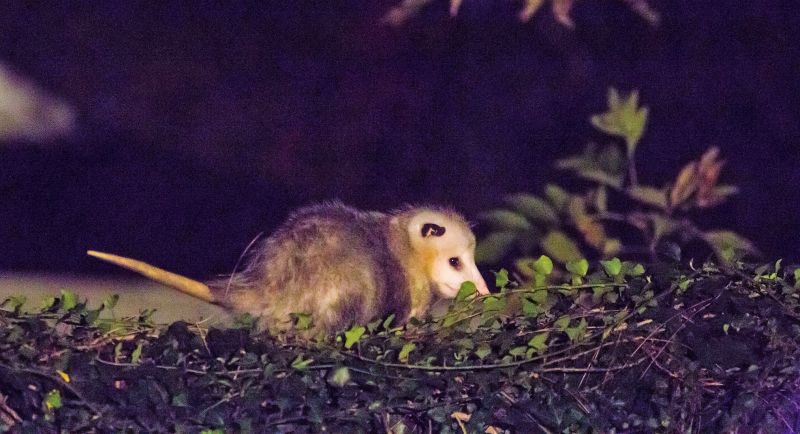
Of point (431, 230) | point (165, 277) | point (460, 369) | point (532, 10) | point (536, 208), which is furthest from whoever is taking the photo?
point (536, 208)

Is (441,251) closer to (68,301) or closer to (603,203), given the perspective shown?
(603,203)

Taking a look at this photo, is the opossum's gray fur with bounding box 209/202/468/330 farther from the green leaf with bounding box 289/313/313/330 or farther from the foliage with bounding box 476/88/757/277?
the foliage with bounding box 476/88/757/277

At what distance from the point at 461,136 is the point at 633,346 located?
2406 millimetres

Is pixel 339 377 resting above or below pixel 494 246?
below

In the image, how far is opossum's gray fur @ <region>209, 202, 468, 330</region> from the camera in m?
2.73

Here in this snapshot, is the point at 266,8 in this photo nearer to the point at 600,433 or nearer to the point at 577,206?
the point at 577,206

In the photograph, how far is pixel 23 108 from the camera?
4.39 metres

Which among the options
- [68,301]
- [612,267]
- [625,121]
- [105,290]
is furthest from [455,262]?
[105,290]

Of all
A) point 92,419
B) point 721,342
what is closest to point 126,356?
point 92,419

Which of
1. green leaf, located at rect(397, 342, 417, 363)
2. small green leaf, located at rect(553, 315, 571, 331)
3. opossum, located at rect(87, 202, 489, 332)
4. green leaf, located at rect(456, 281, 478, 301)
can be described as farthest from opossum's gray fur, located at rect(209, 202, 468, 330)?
small green leaf, located at rect(553, 315, 571, 331)

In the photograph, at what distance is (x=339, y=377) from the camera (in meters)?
1.99

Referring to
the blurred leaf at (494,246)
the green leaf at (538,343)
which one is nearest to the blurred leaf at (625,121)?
the blurred leaf at (494,246)

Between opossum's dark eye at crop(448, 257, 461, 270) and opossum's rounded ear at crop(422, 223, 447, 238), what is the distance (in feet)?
0.27

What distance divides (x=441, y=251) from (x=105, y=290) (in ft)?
5.23
